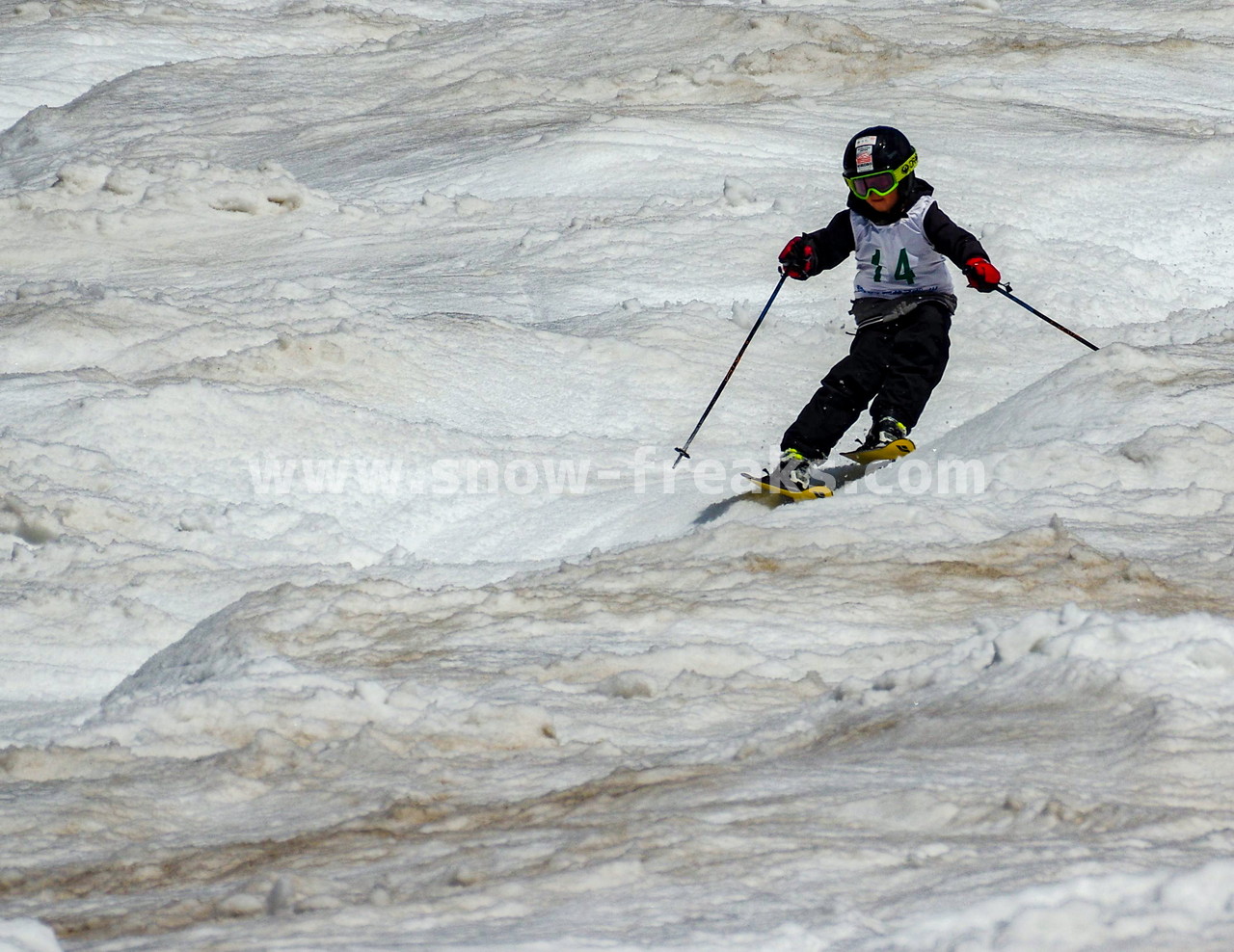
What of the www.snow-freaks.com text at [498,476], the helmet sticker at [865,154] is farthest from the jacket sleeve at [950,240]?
the www.snow-freaks.com text at [498,476]

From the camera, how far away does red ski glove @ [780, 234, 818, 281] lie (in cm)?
716

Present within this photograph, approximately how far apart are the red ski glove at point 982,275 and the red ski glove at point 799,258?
879 mm

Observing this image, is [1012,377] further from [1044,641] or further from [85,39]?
[85,39]

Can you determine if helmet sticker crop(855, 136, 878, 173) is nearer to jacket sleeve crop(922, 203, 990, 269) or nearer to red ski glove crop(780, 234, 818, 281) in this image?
jacket sleeve crop(922, 203, 990, 269)

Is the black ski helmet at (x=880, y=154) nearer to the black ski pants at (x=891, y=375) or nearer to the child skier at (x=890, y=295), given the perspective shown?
the child skier at (x=890, y=295)

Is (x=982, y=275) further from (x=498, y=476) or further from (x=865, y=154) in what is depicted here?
(x=498, y=476)

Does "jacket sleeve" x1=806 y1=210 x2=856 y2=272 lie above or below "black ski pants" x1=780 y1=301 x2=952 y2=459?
above

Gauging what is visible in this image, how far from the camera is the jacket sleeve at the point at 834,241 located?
7.08 metres

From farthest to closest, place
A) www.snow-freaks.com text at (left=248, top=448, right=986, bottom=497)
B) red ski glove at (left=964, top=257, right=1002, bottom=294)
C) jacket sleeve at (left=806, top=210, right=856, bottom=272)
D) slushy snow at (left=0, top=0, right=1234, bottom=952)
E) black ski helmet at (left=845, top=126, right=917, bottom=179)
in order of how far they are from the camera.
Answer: jacket sleeve at (left=806, top=210, right=856, bottom=272) → www.snow-freaks.com text at (left=248, top=448, right=986, bottom=497) → black ski helmet at (left=845, top=126, right=917, bottom=179) → red ski glove at (left=964, top=257, right=1002, bottom=294) → slushy snow at (left=0, top=0, right=1234, bottom=952)

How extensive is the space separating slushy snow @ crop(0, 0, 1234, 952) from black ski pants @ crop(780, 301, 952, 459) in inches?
14.5

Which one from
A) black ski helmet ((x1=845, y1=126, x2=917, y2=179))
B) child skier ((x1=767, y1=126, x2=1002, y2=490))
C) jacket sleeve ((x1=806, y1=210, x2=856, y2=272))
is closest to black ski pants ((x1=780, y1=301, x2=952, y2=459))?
child skier ((x1=767, y1=126, x2=1002, y2=490))

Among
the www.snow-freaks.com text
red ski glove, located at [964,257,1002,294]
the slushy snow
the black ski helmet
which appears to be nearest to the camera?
the slushy snow

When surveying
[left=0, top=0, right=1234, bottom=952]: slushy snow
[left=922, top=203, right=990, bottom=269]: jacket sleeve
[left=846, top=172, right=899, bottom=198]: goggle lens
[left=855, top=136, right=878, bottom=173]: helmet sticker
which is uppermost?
[left=855, top=136, right=878, bottom=173]: helmet sticker

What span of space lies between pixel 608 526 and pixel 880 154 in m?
2.04
